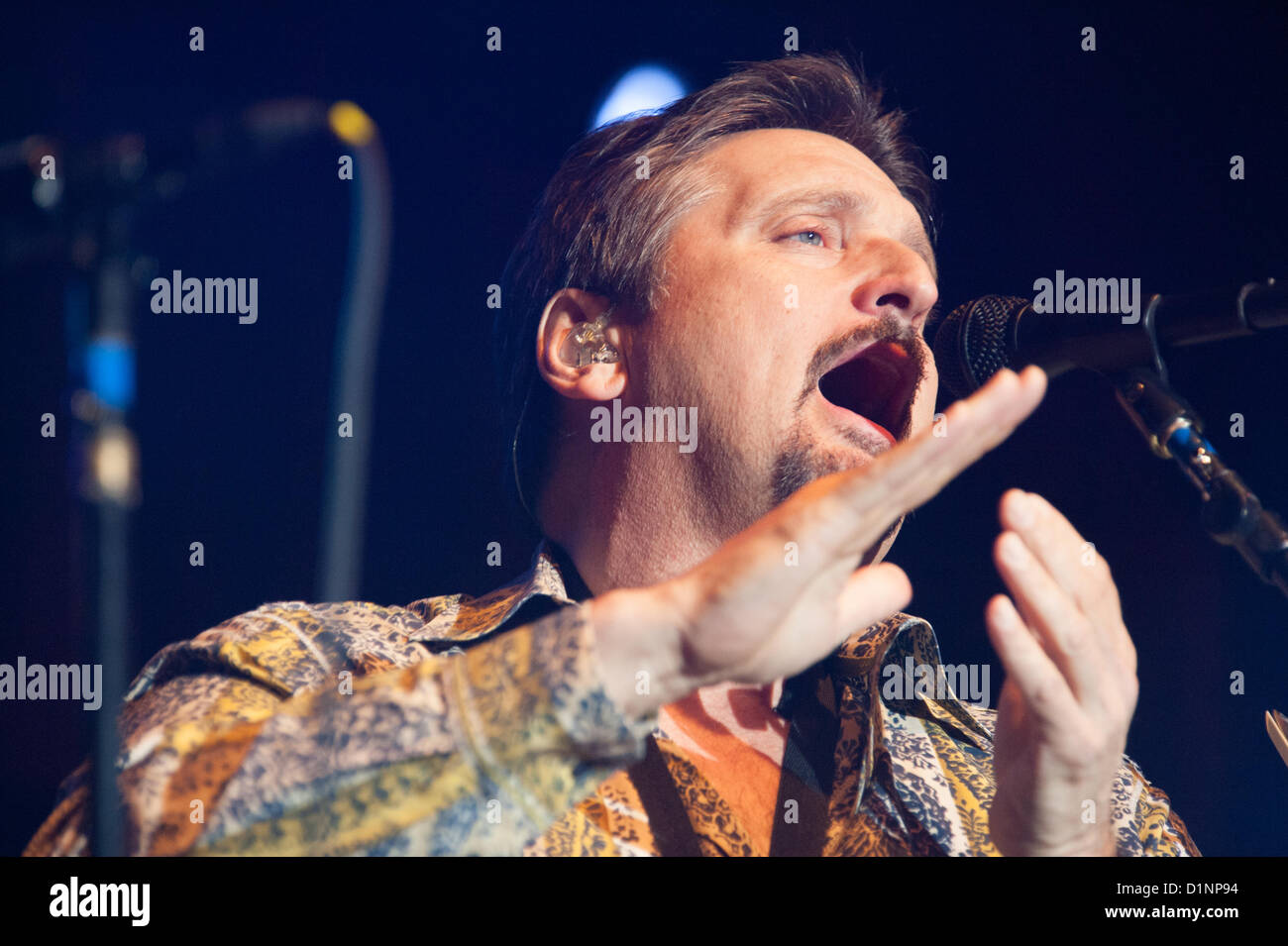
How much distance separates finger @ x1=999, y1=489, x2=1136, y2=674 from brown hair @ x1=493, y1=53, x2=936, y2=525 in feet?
3.37

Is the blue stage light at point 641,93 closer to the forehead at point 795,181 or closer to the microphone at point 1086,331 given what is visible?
the forehead at point 795,181

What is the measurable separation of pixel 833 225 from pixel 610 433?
0.60 metres

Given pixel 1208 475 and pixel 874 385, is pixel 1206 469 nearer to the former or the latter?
pixel 1208 475

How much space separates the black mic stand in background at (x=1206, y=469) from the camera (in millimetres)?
1157

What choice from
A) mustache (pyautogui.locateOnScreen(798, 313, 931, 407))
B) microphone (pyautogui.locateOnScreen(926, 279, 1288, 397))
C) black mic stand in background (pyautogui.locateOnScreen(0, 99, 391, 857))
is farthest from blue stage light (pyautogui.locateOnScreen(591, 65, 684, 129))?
black mic stand in background (pyautogui.locateOnScreen(0, 99, 391, 857))

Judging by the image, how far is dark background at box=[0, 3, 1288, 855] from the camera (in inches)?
77.4

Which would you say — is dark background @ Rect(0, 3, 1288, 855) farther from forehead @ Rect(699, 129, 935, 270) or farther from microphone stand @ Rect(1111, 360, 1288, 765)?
microphone stand @ Rect(1111, 360, 1288, 765)

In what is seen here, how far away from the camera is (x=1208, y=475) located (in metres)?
1.21

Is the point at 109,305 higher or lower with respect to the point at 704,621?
higher

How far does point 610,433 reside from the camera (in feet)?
6.57

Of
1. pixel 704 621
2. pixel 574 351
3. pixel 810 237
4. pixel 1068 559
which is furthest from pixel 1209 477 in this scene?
pixel 574 351

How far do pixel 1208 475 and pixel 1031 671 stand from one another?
0.32 m
